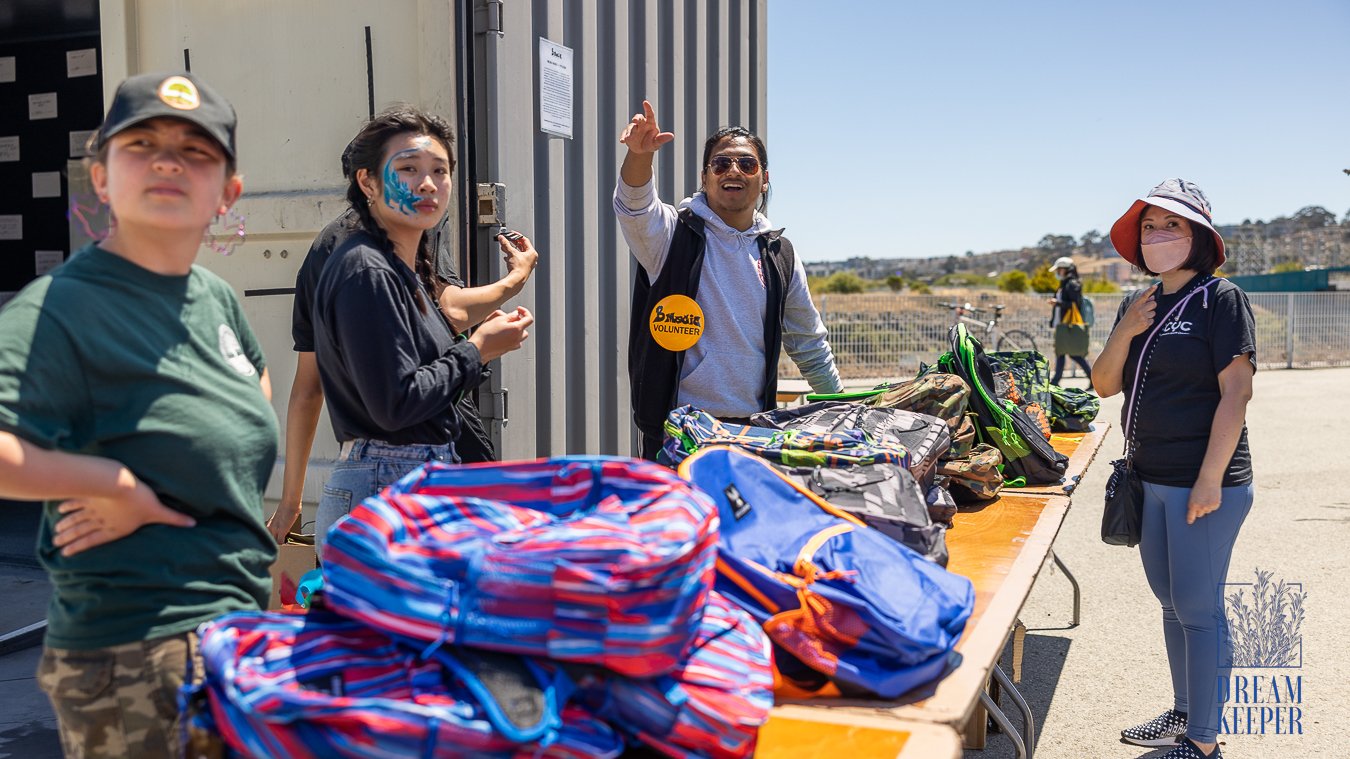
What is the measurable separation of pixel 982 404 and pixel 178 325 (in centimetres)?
300

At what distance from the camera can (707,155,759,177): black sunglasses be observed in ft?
10.7

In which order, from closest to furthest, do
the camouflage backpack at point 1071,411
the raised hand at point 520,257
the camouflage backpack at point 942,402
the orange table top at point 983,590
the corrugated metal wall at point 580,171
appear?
the orange table top at point 983,590 → the raised hand at point 520,257 → the camouflage backpack at point 942,402 → the corrugated metal wall at point 580,171 → the camouflage backpack at point 1071,411

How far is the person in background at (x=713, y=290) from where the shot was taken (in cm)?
322

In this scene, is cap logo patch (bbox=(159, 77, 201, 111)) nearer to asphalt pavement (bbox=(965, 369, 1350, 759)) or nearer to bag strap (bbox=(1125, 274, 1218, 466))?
bag strap (bbox=(1125, 274, 1218, 466))

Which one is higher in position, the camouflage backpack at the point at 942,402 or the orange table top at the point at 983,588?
the camouflage backpack at the point at 942,402

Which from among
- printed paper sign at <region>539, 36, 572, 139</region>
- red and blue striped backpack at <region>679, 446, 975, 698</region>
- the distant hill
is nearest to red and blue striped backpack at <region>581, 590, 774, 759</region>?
red and blue striped backpack at <region>679, 446, 975, 698</region>

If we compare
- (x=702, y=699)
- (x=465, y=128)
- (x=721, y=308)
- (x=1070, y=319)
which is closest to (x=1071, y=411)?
(x=721, y=308)

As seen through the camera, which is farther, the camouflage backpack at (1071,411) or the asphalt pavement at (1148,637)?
the camouflage backpack at (1071,411)

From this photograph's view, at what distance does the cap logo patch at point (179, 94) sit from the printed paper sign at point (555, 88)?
2.45 metres

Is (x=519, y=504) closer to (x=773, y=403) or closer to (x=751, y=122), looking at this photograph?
(x=773, y=403)

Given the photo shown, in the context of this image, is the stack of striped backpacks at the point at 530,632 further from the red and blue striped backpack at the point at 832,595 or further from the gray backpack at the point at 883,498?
the gray backpack at the point at 883,498

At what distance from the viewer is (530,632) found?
55.7 inches

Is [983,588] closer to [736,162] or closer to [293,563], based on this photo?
[736,162]

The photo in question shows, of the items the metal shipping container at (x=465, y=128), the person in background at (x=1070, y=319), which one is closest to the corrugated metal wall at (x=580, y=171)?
the metal shipping container at (x=465, y=128)
